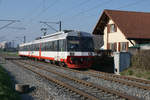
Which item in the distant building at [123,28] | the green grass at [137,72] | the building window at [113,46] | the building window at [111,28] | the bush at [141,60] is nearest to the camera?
the green grass at [137,72]

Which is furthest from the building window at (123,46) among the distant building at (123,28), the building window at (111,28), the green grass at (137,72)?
the green grass at (137,72)

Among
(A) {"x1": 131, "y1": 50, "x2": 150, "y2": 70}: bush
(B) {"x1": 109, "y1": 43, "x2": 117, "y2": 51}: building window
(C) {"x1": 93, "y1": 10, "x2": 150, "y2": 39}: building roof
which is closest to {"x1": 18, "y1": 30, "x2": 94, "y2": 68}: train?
(A) {"x1": 131, "y1": 50, "x2": 150, "y2": 70}: bush

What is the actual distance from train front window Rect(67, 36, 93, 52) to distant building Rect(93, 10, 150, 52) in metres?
5.07

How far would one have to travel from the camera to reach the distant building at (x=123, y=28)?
23.0 meters

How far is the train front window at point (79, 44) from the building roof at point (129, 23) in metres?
5.20

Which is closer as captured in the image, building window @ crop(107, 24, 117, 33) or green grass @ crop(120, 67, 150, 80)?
green grass @ crop(120, 67, 150, 80)

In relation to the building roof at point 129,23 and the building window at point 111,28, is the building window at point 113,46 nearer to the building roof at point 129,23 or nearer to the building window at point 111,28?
the building window at point 111,28

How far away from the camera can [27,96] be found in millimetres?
8516

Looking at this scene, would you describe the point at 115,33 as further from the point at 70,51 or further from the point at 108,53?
the point at 70,51

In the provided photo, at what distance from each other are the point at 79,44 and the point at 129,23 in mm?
9305

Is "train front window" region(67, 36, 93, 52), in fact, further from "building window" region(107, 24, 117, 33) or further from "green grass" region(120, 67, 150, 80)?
"building window" region(107, 24, 117, 33)

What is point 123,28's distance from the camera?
23.6 metres

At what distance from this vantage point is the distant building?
23.0 m

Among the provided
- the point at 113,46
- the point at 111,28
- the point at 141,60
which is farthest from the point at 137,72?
the point at 111,28
